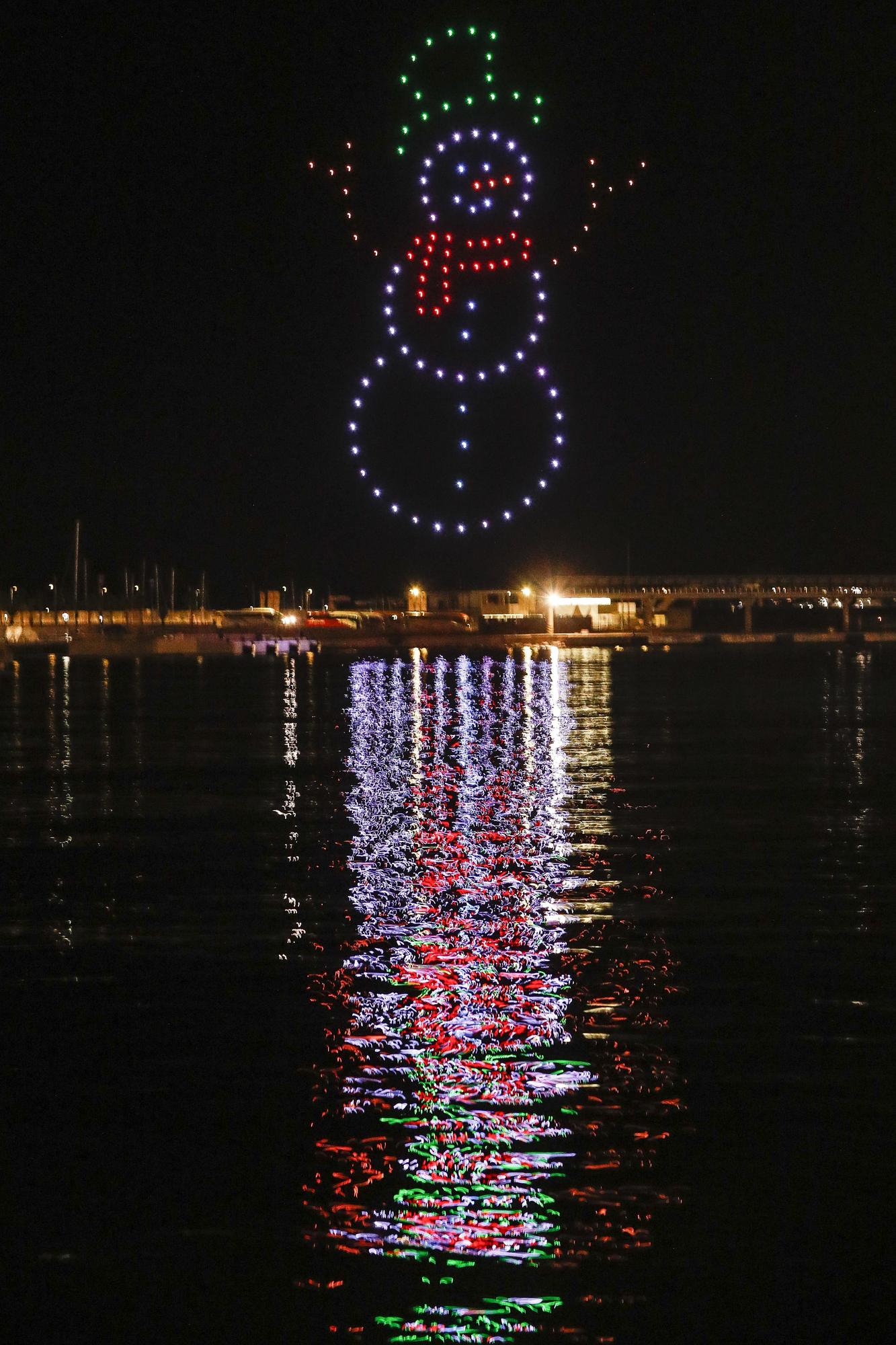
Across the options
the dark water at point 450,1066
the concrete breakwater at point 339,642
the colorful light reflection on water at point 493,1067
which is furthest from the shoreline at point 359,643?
the colorful light reflection on water at point 493,1067

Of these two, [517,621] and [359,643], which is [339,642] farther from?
[517,621]

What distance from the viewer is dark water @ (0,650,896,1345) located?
558cm

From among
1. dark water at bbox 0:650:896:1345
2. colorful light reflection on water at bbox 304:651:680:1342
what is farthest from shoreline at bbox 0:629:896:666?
colorful light reflection on water at bbox 304:651:680:1342

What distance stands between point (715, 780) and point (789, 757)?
360 centimetres

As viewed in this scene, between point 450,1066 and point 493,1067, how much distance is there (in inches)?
7.5

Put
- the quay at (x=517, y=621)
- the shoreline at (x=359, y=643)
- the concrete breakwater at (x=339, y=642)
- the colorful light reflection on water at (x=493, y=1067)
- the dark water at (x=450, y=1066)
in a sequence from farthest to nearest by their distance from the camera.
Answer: the quay at (x=517, y=621) < the concrete breakwater at (x=339, y=642) < the shoreline at (x=359, y=643) < the colorful light reflection on water at (x=493, y=1067) < the dark water at (x=450, y=1066)

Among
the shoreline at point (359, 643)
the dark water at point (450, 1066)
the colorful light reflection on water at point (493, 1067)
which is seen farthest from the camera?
the shoreline at point (359, 643)

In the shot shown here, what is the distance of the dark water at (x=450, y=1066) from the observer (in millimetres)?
5578

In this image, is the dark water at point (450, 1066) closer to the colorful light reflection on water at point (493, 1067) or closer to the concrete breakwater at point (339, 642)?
the colorful light reflection on water at point (493, 1067)

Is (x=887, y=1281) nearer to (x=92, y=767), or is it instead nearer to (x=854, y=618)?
(x=92, y=767)

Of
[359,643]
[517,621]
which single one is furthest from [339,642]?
[517,621]

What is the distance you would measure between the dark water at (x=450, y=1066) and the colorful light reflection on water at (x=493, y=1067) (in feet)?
0.07

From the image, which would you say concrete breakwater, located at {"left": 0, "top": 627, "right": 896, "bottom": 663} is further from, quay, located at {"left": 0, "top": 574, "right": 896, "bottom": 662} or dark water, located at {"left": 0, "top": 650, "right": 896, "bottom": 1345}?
dark water, located at {"left": 0, "top": 650, "right": 896, "bottom": 1345}

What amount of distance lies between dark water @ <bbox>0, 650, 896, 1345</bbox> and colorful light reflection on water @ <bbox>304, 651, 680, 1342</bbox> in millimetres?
22
